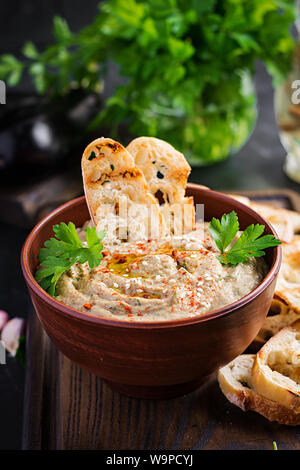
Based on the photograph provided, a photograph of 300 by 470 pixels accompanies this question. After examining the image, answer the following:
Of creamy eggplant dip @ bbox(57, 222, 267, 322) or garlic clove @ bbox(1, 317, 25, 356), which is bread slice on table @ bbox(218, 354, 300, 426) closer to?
creamy eggplant dip @ bbox(57, 222, 267, 322)

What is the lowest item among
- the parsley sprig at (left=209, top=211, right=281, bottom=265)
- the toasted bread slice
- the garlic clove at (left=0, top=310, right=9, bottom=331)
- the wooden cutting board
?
the garlic clove at (left=0, top=310, right=9, bottom=331)

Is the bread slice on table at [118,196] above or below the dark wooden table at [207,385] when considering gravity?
above

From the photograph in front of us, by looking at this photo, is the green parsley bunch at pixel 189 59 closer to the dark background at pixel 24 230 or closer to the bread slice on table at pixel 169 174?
the dark background at pixel 24 230

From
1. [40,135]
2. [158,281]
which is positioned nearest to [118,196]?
[158,281]

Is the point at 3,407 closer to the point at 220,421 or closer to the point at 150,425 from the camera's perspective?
the point at 150,425

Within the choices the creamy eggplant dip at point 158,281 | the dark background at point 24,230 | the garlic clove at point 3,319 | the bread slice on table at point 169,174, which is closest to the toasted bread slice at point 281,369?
the creamy eggplant dip at point 158,281

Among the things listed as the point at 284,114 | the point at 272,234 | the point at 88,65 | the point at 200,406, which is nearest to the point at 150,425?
the point at 200,406

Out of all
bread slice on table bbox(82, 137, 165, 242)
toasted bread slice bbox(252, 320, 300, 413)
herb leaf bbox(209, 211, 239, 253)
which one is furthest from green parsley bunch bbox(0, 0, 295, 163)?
toasted bread slice bbox(252, 320, 300, 413)
